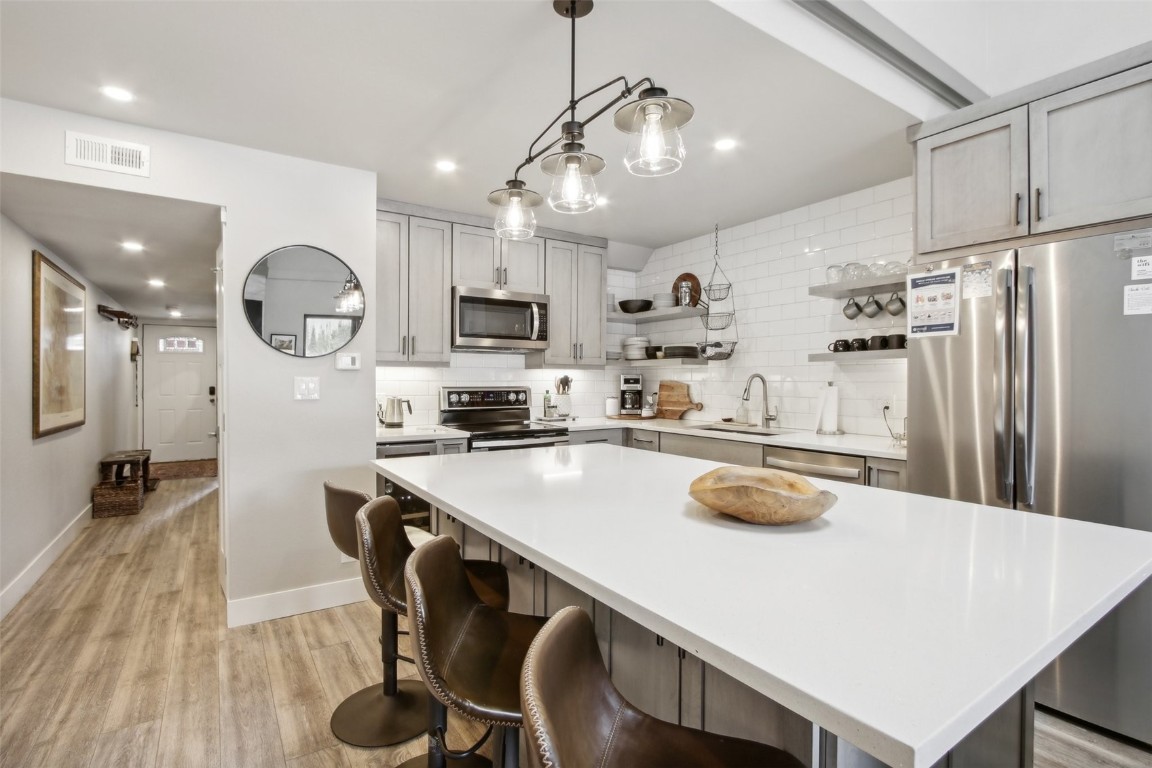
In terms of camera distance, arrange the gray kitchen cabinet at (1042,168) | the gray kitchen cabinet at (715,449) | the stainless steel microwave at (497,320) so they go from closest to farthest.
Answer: the gray kitchen cabinet at (1042,168) < the gray kitchen cabinet at (715,449) < the stainless steel microwave at (497,320)

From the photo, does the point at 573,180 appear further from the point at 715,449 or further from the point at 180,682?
the point at 180,682

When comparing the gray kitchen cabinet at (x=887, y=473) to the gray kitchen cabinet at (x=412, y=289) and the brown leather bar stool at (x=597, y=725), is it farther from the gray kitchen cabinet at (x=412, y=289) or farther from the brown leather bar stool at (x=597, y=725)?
the gray kitchen cabinet at (x=412, y=289)

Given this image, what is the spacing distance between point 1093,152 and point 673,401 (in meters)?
3.08

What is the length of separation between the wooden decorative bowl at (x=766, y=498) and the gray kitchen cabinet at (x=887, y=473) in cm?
163

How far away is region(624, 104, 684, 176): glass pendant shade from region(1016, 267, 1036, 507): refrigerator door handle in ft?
5.17

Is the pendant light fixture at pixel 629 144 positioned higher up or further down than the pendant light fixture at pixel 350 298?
higher up

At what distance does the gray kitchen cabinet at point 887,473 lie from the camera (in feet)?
8.77

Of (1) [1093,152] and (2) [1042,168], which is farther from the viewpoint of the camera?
(2) [1042,168]

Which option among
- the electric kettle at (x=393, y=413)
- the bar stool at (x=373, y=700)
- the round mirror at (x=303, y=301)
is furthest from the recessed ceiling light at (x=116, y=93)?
the electric kettle at (x=393, y=413)

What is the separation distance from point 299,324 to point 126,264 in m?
2.52

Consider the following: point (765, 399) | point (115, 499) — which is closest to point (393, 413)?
point (765, 399)

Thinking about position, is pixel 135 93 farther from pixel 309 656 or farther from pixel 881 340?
pixel 881 340

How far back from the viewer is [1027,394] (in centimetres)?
216

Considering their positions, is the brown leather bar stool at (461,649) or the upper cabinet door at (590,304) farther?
the upper cabinet door at (590,304)
